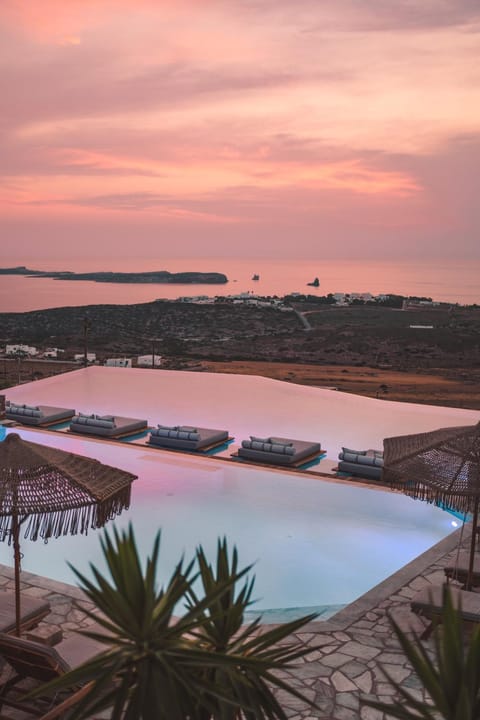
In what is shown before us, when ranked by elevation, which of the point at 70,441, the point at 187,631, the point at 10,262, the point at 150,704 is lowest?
the point at 70,441

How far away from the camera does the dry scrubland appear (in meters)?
20.5

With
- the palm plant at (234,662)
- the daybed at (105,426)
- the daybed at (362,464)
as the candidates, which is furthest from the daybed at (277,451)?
the palm plant at (234,662)

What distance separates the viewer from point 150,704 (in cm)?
234

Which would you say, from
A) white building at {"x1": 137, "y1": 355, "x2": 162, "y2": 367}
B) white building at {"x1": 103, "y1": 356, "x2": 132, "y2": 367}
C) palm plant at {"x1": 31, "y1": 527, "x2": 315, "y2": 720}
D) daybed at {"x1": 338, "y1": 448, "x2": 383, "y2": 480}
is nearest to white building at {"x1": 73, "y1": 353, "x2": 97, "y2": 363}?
white building at {"x1": 103, "y1": 356, "x2": 132, "y2": 367}

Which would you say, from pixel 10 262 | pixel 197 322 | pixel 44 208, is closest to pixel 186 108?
pixel 197 322

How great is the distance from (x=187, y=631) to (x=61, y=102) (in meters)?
19.1

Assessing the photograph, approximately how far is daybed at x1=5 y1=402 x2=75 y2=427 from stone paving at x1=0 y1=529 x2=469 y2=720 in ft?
23.5

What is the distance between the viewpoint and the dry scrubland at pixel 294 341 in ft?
67.2

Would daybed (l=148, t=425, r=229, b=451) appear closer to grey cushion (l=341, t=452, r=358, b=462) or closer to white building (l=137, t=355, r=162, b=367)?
grey cushion (l=341, t=452, r=358, b=462)

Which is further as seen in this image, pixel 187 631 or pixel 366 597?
pixel 366 597

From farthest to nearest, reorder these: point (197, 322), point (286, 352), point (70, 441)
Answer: point (197, 322) → point (286, 352) → point (70, 441)

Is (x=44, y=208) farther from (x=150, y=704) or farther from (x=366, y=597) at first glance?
(x=150, y=704)

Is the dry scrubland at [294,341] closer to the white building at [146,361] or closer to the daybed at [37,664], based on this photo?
the white building at [146,361]

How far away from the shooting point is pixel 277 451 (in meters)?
11.3
